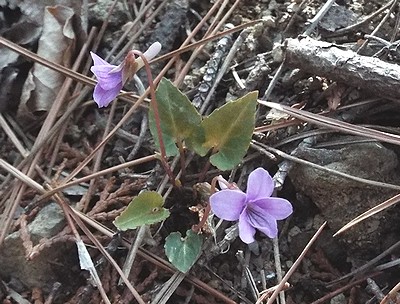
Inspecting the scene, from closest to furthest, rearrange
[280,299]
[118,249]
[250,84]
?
[280,299] → [118,249] → [250,84]

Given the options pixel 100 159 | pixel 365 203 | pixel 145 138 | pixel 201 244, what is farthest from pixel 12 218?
pixel 365 203

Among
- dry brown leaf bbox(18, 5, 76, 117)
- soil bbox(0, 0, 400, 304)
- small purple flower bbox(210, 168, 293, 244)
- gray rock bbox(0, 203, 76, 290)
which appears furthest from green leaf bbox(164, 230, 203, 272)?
dry brown leaf bbox(18, 5, 76, 117)

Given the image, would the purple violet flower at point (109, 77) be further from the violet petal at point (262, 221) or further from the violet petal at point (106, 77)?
the violet petal at point (262, 221)

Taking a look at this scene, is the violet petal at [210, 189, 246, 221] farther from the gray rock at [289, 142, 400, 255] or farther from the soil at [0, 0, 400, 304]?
the gray rock at [289, 142, 400, 255]

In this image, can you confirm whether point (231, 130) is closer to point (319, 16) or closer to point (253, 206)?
point (253, 206)

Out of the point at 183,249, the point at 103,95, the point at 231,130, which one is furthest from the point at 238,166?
the point at 103,95

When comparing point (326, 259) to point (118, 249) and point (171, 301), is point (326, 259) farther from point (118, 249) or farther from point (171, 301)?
point (118, 249)
